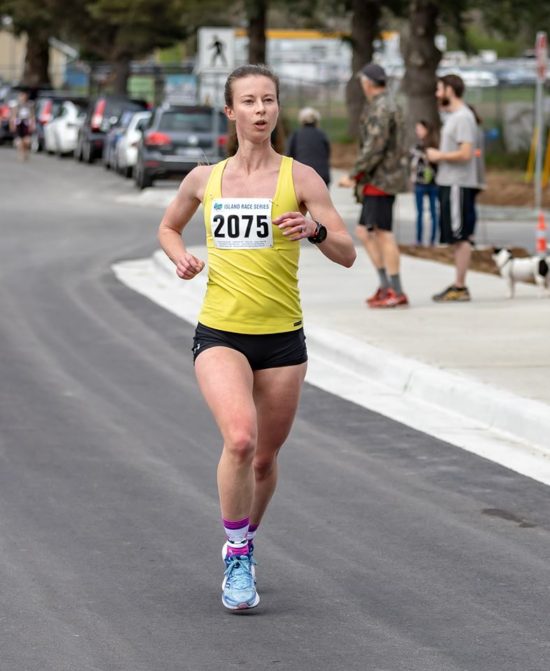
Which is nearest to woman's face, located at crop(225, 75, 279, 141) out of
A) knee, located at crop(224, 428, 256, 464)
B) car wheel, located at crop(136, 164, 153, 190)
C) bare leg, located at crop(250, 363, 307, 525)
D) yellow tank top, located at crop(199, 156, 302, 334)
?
yellow tank top, located at crop(199, 156, 302, 334)

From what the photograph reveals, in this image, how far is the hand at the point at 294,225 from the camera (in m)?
5.92

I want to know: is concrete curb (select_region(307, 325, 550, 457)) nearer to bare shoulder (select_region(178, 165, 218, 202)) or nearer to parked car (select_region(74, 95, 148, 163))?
bare shoulder (select_region(178, 165, 218, 202))

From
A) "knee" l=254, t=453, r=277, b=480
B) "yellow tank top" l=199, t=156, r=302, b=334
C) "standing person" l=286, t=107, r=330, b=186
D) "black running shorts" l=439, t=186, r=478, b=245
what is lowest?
"knee" l=254, t=453, r=277, b=480

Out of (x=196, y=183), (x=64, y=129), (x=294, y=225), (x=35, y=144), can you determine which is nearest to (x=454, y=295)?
(x=196, y=183)

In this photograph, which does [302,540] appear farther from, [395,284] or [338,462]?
[395,284]

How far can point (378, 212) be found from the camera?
14930mm

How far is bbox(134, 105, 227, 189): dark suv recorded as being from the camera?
1436 inches

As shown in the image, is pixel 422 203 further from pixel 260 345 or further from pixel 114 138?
pixel 114 138

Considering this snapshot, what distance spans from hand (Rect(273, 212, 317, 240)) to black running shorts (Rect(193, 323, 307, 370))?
0.48 m

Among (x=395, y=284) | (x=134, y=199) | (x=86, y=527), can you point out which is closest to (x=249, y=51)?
(x=134, y=199)

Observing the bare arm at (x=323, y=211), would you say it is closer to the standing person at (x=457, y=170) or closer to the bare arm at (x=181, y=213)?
the bare arm at (x=181, y=213)

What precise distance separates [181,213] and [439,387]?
4713 millimetres

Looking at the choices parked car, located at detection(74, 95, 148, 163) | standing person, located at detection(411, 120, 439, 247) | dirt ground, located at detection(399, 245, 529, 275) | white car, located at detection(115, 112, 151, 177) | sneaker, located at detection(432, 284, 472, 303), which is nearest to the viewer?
sneaker, located at detection(432, 284, 472, 303)

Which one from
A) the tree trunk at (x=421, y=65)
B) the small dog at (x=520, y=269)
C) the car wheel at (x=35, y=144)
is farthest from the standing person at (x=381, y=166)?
the car wheel at (x=35, y=144)
